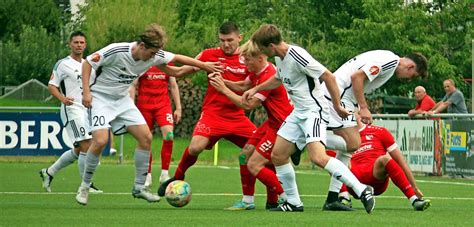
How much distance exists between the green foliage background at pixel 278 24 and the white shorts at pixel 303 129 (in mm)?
31686

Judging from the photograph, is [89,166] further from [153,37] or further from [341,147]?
[341,147]

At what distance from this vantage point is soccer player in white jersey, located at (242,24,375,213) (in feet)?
45.1

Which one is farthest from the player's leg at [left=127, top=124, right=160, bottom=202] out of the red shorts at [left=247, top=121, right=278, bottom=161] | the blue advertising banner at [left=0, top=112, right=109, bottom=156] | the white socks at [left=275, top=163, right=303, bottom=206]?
the blue advertising banner at [left=0, top=112, right=109, bottom=156]

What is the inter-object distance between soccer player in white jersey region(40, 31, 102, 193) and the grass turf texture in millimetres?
373

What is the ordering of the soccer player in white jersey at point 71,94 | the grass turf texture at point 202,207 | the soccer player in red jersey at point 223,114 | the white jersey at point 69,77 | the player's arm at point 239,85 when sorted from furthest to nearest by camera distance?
the white jersey at point 69,77 < the soccer player in white jersey at point 71,94 < the soccer player in red jersey at point 223,114 < the player's arm at point 239,85 < the grass turf texture at point 202,207

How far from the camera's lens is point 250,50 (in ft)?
48.3

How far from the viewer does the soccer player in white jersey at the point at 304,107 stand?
13750 millimetres

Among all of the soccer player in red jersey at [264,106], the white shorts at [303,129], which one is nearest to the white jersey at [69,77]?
the soccer player in red jersey at [264,106]

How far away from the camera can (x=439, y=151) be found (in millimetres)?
25969

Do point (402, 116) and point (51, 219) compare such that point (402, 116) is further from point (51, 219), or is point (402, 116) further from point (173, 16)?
point (173, 16)

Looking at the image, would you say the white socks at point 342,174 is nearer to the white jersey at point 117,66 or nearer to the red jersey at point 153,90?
the white jersey at point 117,66

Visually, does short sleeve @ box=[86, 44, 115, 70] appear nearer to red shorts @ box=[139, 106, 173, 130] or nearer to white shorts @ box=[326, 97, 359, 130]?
white shorts @ box=[326, 97, 359, 130]

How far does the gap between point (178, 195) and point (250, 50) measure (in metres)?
1.79

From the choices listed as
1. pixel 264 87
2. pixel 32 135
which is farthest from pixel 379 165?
pixel 32 135
